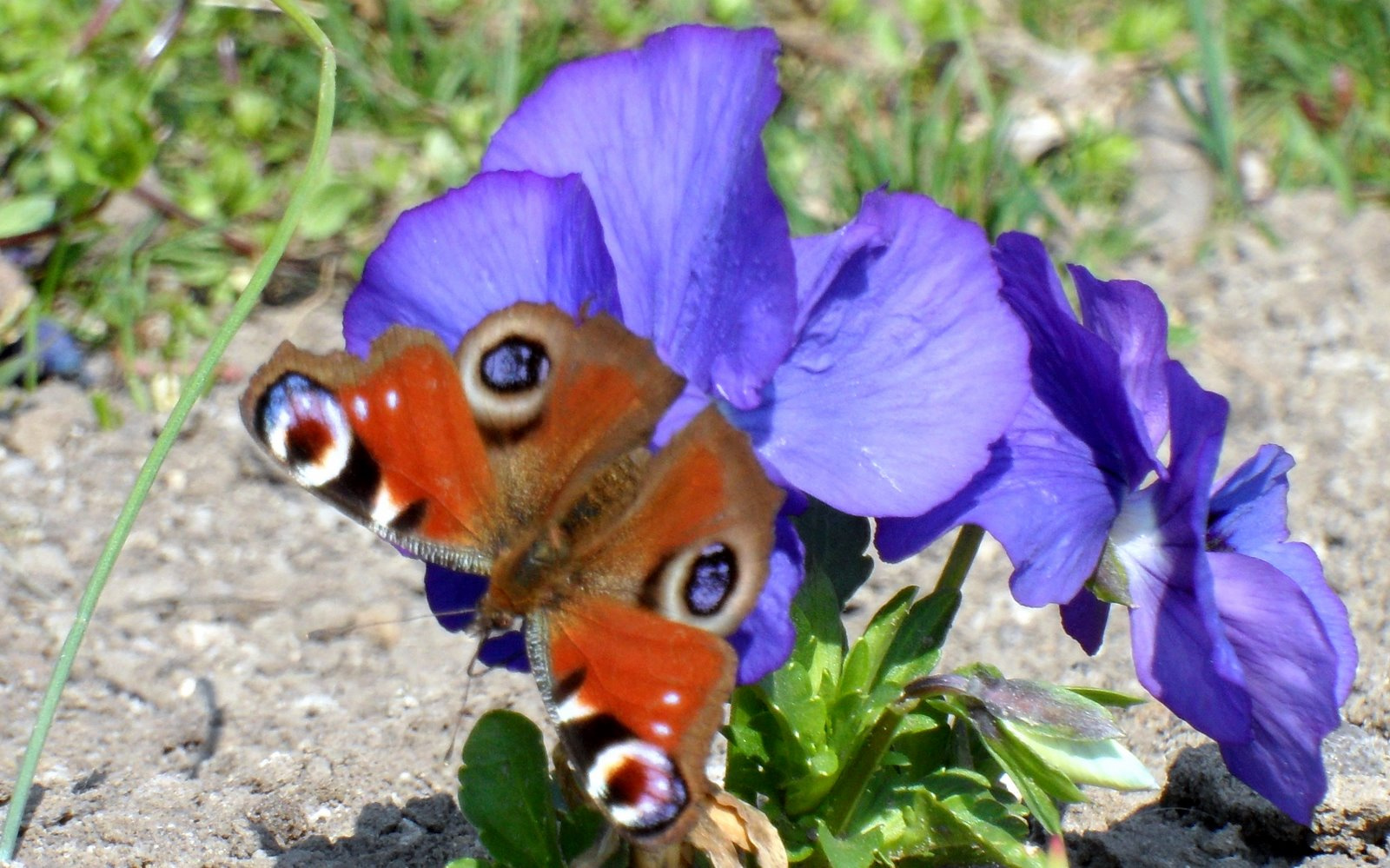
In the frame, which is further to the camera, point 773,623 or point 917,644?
point 917,644

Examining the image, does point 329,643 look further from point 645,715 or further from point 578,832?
point 645,715

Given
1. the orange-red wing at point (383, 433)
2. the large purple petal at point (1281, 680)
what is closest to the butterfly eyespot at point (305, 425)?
the orange-red wing at point (383, 433)

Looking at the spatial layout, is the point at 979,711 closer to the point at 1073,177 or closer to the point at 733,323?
the point at 733,323

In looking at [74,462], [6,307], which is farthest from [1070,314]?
[6,307]

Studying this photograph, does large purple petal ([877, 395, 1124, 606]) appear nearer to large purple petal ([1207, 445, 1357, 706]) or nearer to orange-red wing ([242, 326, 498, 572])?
large purple petal ([1207, 445, 1357, 706])

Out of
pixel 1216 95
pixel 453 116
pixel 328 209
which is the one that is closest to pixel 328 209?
pixel 328 209

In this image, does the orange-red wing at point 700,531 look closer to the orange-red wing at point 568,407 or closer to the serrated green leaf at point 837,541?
the orange-red wing at point 568,407
